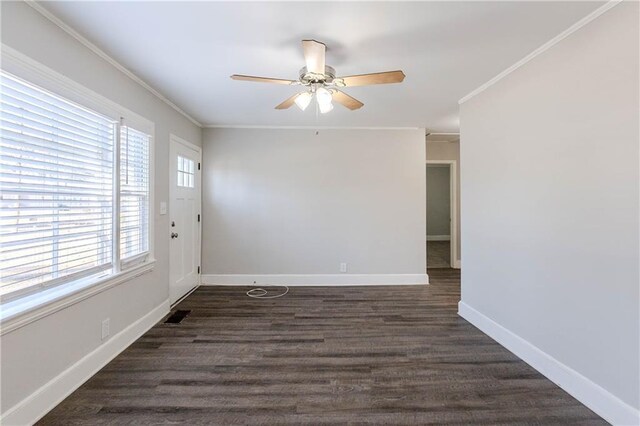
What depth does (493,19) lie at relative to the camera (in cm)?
184

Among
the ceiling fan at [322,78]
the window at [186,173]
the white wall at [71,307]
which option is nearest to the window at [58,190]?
the white wall at [71,307]

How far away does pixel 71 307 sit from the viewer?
2.01 meters

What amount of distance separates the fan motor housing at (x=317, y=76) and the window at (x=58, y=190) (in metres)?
1.60

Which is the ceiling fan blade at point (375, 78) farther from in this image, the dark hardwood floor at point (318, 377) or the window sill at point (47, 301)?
the window sill at point (47, 301)

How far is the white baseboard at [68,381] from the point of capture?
1643mm

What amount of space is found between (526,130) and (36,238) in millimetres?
3527

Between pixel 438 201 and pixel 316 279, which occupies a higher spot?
pixel 438 201

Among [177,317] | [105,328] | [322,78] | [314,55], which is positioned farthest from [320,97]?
[177,317]

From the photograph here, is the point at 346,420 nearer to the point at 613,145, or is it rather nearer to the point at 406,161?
the point at 613,145

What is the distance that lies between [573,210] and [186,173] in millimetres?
4056

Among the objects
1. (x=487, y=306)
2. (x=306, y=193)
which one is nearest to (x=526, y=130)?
(x=487, y=306)

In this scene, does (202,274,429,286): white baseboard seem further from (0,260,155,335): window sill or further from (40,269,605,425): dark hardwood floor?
(0,260,155,335): window sill

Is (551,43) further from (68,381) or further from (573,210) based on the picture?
(68,381)

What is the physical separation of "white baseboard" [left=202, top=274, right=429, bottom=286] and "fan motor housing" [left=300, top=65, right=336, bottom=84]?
300cm
